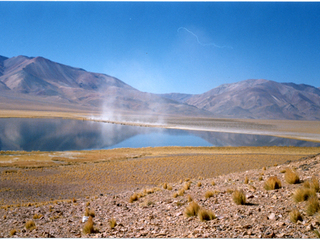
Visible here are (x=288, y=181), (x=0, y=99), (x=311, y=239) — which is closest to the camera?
(x=311, y=239)

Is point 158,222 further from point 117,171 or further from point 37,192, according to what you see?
point 117,171

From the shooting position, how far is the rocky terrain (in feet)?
14.3

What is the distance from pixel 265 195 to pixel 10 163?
70.9ft

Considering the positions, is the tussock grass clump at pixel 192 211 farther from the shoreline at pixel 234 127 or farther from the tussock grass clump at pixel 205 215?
the shoreline at pixel 234 127

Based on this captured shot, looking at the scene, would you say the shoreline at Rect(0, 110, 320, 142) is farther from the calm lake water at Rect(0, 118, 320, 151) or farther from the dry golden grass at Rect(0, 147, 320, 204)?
the dry golden grass at Rect(0, 147, 320, 204)

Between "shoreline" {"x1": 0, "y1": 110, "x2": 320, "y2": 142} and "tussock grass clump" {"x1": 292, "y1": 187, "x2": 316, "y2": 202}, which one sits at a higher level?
"tussock grass clump" {"x1": 292, "y1": 187, "x2": 316, "y2": 202}

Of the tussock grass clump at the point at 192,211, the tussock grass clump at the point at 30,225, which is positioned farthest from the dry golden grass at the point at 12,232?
the tussock grass clump at the point at 192,211

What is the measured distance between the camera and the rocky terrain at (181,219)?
4.36 metres

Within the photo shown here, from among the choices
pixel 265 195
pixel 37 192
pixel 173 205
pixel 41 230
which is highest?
pixel 265 195

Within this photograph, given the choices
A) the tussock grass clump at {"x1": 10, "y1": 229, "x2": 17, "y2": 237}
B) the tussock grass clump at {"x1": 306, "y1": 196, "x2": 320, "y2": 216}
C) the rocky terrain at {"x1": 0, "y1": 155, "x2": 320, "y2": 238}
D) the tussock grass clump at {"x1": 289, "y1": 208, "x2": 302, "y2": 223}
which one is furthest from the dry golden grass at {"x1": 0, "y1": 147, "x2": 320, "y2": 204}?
the tussock grass clump at {"x1": 306, "y1": 196, "x2": 320, "y2": 216}

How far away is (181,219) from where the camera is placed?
18.2 feet

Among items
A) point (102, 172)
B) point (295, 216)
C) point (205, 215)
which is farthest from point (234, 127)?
point (295, 216)

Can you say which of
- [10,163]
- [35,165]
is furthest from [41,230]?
[10,163]

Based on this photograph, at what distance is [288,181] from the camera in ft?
21.6
